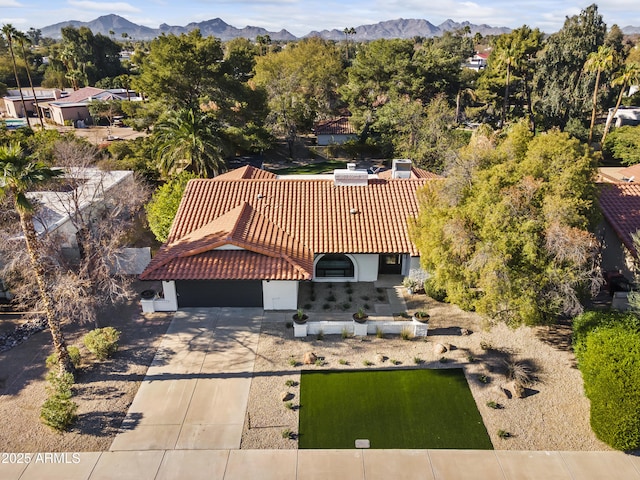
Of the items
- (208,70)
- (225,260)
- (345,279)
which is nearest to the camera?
(225,260)

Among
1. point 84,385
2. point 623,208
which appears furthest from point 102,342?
point 623,208

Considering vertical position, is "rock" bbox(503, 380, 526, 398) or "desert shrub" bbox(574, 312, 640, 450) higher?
"desert shrub" bbox(574, 312, 640, 450)

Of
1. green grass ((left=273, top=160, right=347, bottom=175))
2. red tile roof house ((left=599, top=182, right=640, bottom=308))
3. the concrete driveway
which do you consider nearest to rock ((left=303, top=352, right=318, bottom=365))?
the concrete driveway

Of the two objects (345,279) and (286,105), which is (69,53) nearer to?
(286,105)

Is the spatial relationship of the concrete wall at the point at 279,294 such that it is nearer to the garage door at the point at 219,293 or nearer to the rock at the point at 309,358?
the garage door at the point at 219,293

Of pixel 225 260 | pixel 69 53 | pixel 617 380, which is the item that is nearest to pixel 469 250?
pixel 617 380

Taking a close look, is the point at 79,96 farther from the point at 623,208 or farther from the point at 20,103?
the point at 623,208

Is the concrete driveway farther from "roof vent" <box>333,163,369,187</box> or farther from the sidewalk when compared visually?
"roof vent" <box>333,163,369,187</box>
